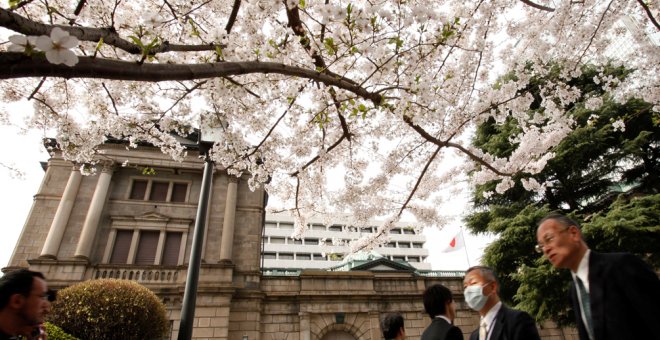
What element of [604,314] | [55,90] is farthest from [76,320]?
[604,314]

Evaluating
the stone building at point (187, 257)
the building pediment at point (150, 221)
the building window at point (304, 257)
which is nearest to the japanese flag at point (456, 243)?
the stone building at point (187, 257)

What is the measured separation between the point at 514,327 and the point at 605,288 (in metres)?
0.65

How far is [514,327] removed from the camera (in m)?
2.32

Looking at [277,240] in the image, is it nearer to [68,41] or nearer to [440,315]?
[440,315]

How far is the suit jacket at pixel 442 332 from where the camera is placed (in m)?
2.61

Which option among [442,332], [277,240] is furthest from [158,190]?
[277,240]

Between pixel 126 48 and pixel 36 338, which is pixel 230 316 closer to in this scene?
pixel 36 338

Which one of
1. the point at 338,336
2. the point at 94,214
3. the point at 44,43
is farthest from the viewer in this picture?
the point at 94,214

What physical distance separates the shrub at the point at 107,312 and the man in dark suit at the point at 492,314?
8.55m

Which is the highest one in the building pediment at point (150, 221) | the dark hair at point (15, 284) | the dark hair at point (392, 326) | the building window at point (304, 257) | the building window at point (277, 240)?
the building window at point (277, 240)

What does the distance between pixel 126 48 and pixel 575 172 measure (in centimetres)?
1460

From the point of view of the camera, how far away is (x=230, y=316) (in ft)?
41.7

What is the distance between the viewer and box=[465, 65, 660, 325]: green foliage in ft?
30.5

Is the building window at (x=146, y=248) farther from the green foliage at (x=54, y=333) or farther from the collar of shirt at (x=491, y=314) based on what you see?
the collar of shirt at (x=491, y=314)
